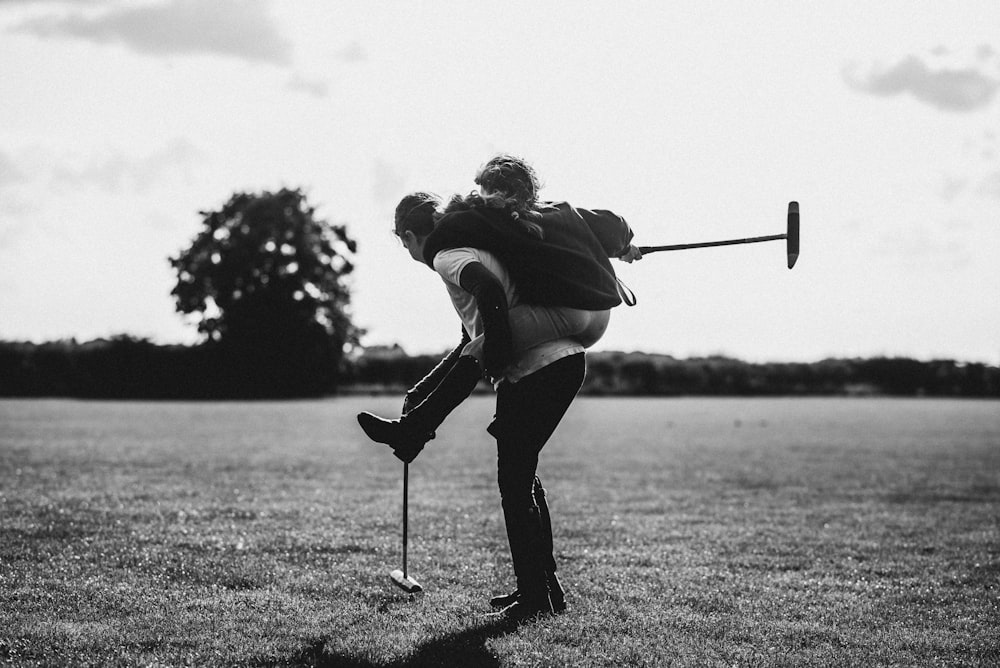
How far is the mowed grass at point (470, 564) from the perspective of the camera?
4.88 metres

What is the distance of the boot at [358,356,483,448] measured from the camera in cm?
508

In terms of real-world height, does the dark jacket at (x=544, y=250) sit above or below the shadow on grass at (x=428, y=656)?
above

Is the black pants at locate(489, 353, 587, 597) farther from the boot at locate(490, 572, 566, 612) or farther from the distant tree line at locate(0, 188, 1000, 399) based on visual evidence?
the distant tree line at locate(0, 188, 1000, 399)

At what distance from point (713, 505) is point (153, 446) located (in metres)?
12.0

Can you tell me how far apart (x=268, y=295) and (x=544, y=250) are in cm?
5351

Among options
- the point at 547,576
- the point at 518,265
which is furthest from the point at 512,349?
the point at 547,576

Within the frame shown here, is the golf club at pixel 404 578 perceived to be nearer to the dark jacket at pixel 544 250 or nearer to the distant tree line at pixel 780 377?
the dark jacket at pixel 544 250

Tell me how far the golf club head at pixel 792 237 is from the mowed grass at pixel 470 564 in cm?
219

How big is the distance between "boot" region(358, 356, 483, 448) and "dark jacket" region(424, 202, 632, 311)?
504 mm

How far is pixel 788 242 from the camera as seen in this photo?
659 cm

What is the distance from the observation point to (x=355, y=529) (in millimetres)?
8688

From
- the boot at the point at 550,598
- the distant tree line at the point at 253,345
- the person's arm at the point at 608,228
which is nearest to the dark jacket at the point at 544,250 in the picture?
the person's arm at the point at 608,228

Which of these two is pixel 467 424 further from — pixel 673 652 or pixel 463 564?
pixel 673 652

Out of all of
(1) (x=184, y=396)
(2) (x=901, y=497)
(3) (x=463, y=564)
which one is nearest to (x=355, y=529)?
(3) (x=463, y=564)
